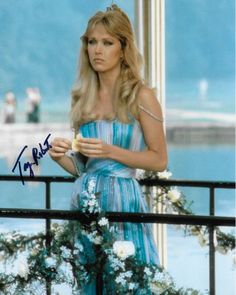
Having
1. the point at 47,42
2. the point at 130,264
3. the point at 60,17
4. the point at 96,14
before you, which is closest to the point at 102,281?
the point at 130,264

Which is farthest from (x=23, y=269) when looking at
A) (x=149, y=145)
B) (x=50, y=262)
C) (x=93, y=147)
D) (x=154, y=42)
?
(x=154, y=42)

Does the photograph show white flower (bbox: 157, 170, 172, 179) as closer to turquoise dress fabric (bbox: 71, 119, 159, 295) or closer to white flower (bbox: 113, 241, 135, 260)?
turquoise dress fabric (bbox: 71, 119, 159, 295)

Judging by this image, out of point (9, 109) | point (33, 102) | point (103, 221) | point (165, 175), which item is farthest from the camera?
point (9, 109)

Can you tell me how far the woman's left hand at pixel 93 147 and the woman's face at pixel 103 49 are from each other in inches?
10.2

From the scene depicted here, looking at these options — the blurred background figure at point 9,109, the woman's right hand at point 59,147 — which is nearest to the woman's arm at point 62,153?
the woman's right hand at point 59,147

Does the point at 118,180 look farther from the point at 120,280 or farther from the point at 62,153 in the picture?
the point at 120,280

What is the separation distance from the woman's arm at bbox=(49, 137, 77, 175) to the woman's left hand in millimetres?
78

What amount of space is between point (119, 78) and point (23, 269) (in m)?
0.64

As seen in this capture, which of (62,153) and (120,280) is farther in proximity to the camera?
(62,153)

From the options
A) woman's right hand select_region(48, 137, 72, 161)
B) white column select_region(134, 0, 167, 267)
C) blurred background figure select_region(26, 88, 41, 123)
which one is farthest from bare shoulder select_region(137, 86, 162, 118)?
blurred background figure select_region(26, 88, 41, 123)

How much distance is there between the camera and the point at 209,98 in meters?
12.4

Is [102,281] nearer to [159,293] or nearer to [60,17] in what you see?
[159,293]

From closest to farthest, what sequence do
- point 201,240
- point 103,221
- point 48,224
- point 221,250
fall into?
point 103,221
point 48,224
point 221,250
point 201,240

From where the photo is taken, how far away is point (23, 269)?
255cm
